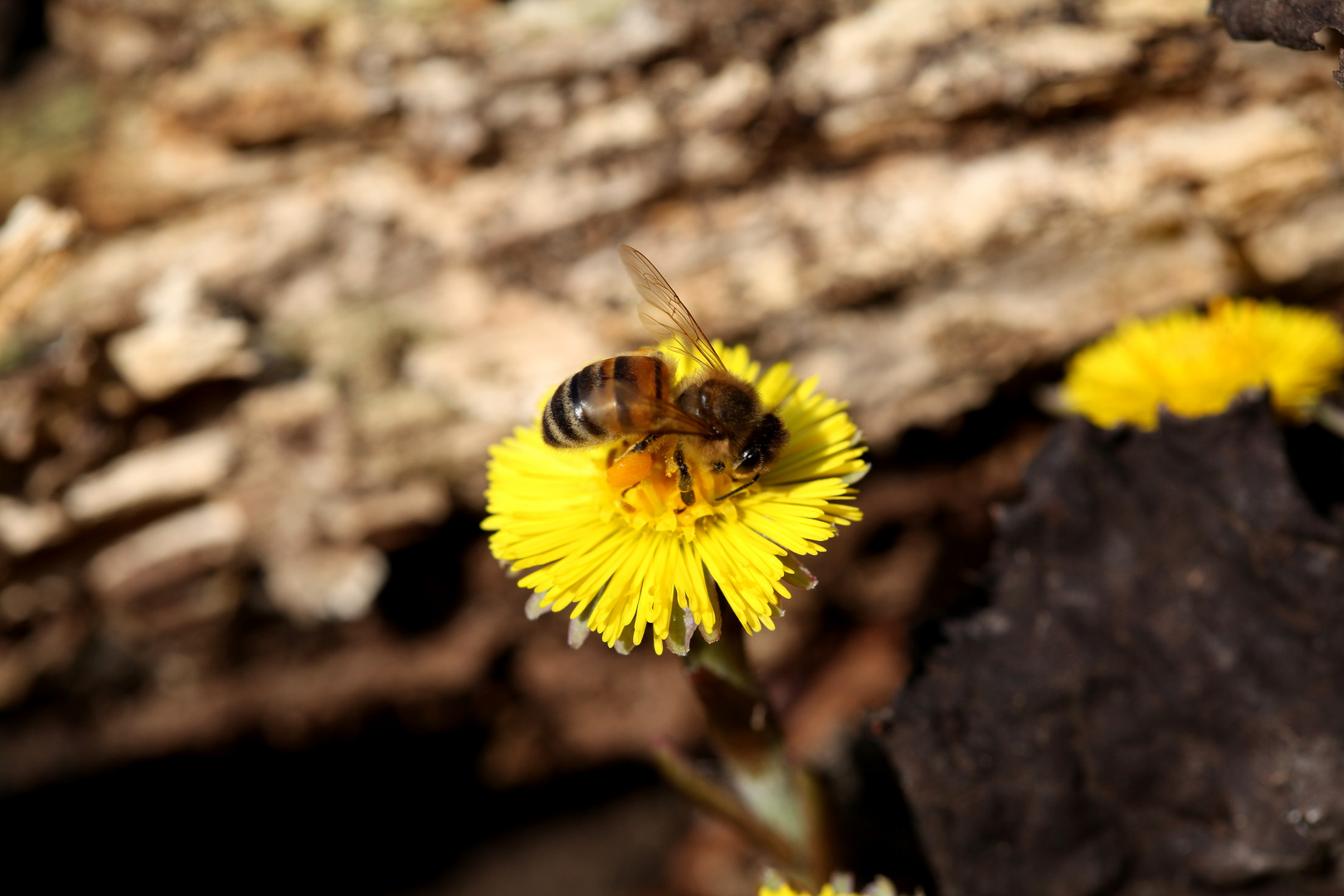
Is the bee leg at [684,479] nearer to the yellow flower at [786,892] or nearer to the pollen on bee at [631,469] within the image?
the pollen on bee at [631,469]

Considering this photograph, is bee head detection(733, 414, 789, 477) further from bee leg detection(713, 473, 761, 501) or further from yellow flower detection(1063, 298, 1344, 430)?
yellow flower detection(1063, 298, 1344, 430)

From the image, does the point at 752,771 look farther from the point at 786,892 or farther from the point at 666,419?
the point at 666,419

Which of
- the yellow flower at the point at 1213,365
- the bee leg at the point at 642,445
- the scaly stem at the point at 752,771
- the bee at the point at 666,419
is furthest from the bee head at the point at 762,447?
the yellow flower at the point at 1213,365

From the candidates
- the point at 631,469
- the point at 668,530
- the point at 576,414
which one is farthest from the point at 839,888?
the point at 576,414

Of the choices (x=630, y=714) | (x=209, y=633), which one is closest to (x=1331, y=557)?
(x=630, y=714)

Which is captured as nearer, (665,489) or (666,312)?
(665,489)

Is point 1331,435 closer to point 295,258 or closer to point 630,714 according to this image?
point 630,714

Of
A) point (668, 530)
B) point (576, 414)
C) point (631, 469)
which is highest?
point (576, 414)
